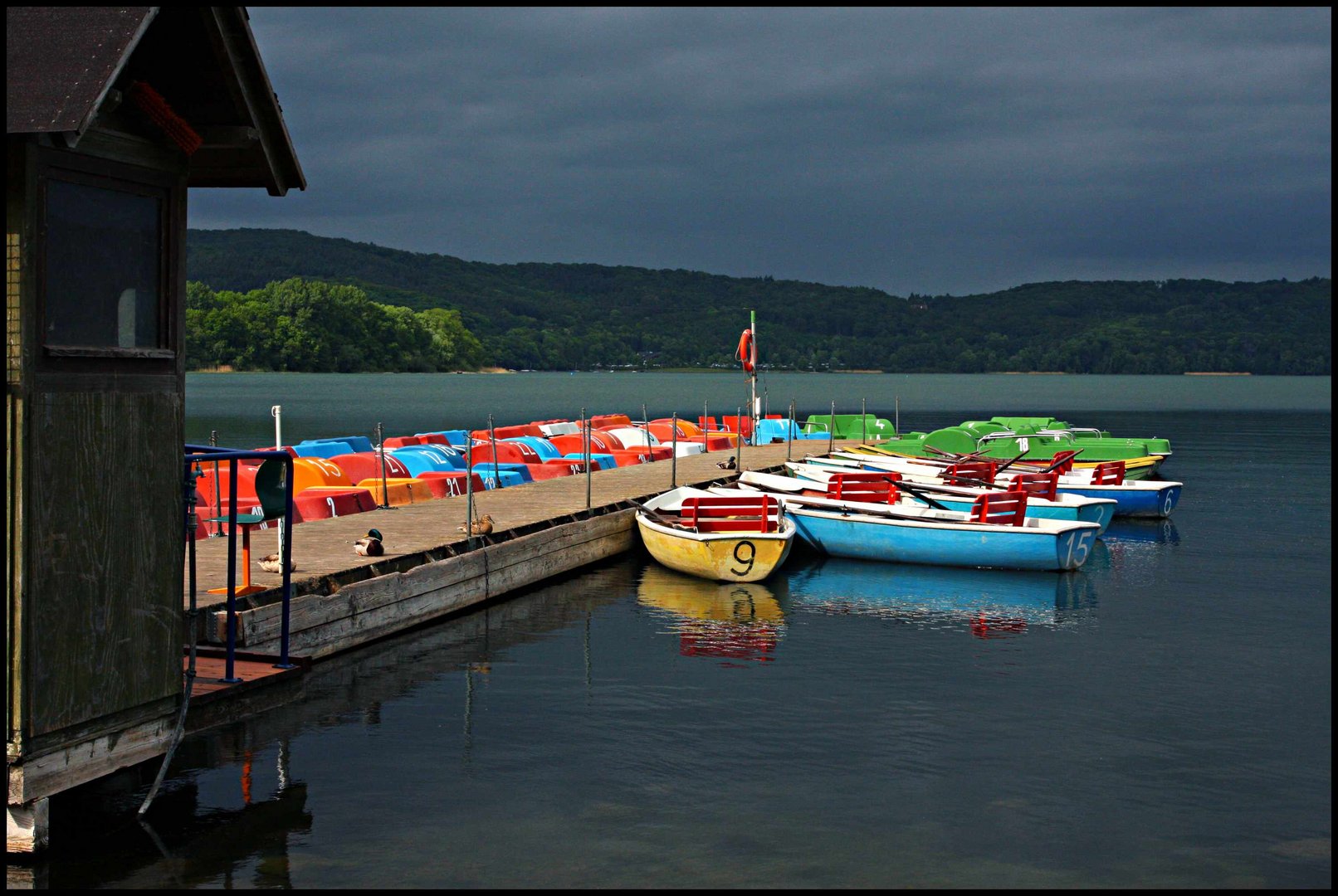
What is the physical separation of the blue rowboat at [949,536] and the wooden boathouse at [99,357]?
1721 centimetres

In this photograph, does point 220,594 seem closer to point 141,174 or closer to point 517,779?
point 517,779

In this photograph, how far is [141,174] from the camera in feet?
28.8

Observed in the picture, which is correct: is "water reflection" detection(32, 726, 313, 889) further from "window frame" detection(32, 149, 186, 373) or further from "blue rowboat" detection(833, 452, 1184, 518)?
"blue rowboat" detection(833, 452, 1184, 518)

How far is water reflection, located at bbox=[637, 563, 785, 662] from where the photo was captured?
1817cm

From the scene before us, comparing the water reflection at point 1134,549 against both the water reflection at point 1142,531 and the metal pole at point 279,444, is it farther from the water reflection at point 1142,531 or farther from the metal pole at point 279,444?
the metal pole at point 279,444

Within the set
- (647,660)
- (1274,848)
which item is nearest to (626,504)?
(647,660)

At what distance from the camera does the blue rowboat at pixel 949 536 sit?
24250 millimetres

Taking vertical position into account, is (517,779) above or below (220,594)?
below

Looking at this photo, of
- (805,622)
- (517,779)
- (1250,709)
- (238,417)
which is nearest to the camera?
(517,779)

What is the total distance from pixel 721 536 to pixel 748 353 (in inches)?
1042

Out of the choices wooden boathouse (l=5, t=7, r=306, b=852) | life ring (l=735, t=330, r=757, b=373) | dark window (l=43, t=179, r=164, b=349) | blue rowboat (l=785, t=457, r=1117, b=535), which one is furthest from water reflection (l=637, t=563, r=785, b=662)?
life ring (l=735, t=330, r=757, b=373)

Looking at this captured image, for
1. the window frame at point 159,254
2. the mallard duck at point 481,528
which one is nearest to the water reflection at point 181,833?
the window frame at point 159,254

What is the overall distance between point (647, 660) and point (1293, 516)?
25639 millimetres

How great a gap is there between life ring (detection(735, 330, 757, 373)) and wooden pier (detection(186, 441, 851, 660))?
→ 675 inches
